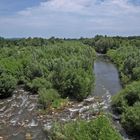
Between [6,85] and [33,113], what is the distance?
12.9 metres

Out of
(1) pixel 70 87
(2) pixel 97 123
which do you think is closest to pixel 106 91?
(1) pixel 70 87

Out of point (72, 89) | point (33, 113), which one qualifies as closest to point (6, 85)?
point (72, 89)

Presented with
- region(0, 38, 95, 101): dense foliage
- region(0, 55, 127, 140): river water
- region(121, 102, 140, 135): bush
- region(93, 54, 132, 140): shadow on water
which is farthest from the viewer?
region(0, 38, 95, 101): dense foliage

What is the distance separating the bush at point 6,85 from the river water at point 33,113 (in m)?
1.38

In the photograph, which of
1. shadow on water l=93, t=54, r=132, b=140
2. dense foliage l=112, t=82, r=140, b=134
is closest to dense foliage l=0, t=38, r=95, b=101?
shadow on water l=93, t=54, r=132, b=140

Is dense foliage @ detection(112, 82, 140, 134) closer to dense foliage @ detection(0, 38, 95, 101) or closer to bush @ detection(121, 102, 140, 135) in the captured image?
bush @ detection(121, 102, 140, 135)

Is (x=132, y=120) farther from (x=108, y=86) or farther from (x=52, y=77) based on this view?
(x=108, y=86)

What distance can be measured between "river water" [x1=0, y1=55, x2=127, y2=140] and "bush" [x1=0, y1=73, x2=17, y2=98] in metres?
1.38

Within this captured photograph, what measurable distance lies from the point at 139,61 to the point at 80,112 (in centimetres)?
2943

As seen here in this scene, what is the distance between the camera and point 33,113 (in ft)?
178

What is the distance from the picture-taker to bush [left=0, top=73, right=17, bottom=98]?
64688 millimetres

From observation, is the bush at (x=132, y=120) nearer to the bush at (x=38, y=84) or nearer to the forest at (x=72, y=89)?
the forest at (x=72, y=89)

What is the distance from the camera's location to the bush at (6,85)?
6469cm

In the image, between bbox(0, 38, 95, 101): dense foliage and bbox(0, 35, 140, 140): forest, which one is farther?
bbox(0, 38, 95, 101): dense foliage
